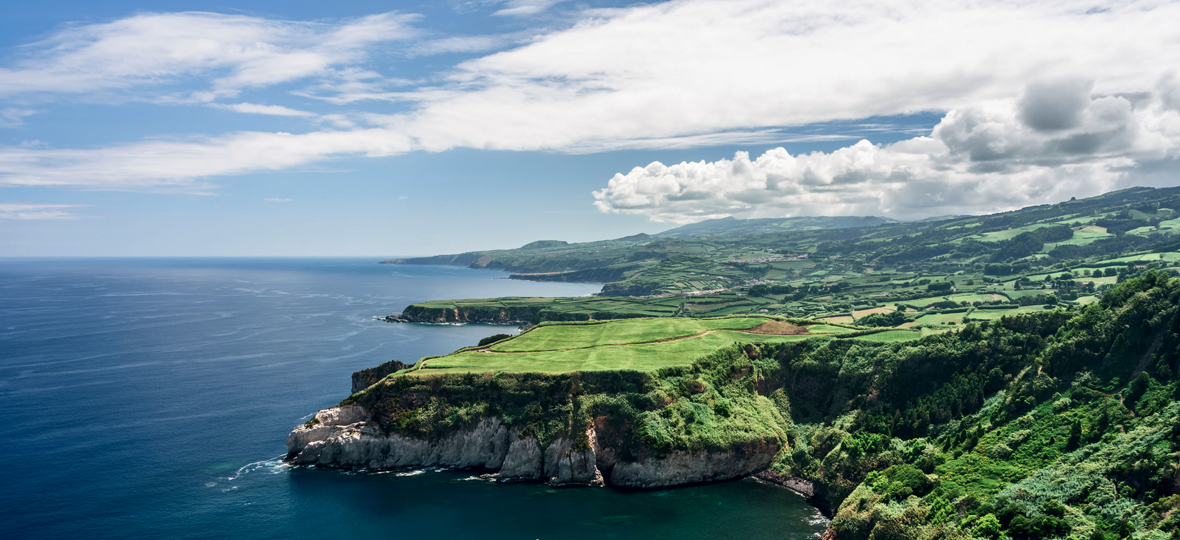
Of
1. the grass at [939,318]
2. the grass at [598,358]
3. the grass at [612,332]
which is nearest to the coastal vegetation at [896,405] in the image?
the grass at [598,358]

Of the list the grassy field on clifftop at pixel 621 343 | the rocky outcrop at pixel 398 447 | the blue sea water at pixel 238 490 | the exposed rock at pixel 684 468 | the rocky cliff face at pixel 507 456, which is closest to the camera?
the blue sea water at pixel 238 490

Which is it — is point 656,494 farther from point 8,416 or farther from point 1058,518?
point 8,416

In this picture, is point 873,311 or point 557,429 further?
point 873,311

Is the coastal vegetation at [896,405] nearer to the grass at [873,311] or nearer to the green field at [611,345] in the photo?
the green field at [611,345]

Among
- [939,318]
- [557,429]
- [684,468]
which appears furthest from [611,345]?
[939,318]

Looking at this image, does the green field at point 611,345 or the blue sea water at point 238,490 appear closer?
the blue sea water at point 238,490

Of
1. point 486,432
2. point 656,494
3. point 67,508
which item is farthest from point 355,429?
point 656,494

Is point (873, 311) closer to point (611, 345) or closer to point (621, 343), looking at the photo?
point (621, 343)

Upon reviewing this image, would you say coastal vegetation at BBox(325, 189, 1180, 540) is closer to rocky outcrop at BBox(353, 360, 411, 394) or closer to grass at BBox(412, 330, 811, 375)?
grass at BBox(412, 330, 811, 375)

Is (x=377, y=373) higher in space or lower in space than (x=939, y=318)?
higher

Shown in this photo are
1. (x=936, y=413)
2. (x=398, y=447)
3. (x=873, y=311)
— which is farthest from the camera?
(x=873, y=311)
